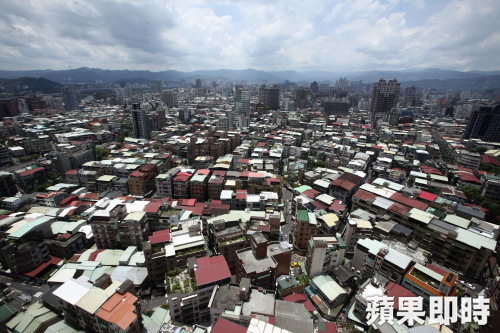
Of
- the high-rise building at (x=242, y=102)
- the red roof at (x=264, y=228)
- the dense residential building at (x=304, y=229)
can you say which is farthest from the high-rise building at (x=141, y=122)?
the dense residential building at (x=304, y=229)

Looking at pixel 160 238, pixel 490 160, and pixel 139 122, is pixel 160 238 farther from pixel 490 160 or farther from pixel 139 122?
pixel 490 160

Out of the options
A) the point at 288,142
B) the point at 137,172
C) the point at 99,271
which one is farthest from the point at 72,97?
the point at 99,271

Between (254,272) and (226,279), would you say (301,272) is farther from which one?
(226,279)

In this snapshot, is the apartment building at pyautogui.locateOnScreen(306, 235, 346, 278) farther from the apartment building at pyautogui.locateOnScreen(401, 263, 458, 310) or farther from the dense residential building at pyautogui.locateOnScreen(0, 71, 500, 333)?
the apartment building at pyautogui.locateOnScreen(401, 263, 458, 310)

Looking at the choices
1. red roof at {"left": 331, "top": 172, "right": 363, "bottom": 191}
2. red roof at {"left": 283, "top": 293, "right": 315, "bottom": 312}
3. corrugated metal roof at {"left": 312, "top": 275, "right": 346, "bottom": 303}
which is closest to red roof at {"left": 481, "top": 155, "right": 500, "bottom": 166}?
red roof at {"left": 331, "top": 172, "right": 363, "bottom": 191}

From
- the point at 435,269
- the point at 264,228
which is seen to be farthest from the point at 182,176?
the point at 435,269
